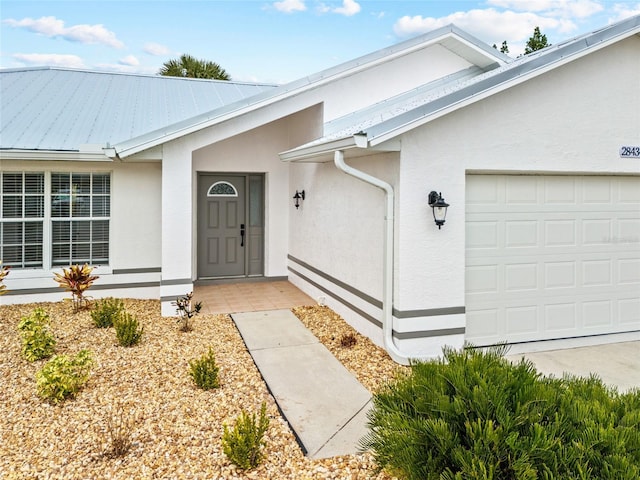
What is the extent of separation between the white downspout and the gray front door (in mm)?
5178

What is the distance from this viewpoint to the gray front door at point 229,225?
10.6m

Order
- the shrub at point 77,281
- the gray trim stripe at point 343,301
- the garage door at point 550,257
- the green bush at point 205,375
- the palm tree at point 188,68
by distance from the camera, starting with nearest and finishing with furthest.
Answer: the green bush at point 205,375, the garage door at point 550,257, the gray trim stripe at point 343,301, the shrub at point 77,281, the palm tree at point 188,68

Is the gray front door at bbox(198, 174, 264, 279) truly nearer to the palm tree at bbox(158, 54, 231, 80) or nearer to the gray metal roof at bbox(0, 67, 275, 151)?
the gray metal roof at bbox(0, 67, 275, 151)

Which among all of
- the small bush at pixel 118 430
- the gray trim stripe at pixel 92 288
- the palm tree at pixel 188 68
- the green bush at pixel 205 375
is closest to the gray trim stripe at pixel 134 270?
the gray trim stripe at pixel 92 288

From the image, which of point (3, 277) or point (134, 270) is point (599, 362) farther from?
point (3, 277)

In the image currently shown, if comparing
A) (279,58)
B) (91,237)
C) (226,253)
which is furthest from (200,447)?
(279,58)

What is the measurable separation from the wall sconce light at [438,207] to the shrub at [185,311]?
13.0 feet

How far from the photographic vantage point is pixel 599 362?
6.01 meters

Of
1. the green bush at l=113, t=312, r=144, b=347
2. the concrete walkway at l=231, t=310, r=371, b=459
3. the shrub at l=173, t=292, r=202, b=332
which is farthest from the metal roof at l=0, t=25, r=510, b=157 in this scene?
the concrete walkway at l=231, t=310, r=371, b=459

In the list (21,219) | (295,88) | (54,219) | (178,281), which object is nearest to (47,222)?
(54,219)

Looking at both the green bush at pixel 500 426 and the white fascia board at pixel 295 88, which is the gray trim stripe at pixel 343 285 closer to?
the white fascia board at pixel 295 88

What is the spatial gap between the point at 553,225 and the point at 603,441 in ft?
15.6

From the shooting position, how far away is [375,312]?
658 centimetres

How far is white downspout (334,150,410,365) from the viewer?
5.84 metres
